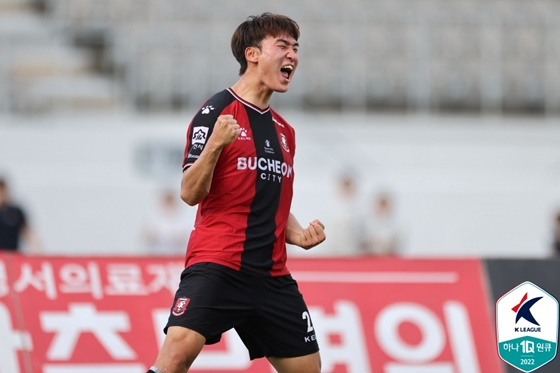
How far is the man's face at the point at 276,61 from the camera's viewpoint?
20.5 feet

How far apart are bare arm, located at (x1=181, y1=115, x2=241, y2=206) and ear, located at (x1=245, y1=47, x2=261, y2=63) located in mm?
524

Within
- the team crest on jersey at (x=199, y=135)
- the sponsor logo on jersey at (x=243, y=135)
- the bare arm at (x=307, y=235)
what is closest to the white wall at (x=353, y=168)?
the bare arm at (x=307, y=235)

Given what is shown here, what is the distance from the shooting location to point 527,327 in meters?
8.08

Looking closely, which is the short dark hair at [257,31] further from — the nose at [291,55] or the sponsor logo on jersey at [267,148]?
the sponsor logo on jersey at [267,148]

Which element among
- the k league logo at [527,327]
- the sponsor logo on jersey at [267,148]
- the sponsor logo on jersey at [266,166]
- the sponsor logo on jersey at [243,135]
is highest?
the sponsor logo on jersey at [243,135]

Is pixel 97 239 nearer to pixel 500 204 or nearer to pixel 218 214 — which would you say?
pixel 500 204

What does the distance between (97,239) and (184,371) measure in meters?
11.5

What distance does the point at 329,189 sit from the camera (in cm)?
1717

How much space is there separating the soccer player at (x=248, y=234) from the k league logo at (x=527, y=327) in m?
2.23

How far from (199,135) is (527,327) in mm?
3070

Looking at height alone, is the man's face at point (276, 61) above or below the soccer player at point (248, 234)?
above

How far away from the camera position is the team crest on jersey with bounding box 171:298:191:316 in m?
6.05

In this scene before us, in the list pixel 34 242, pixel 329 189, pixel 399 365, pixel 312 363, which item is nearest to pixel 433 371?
pixel 399 365

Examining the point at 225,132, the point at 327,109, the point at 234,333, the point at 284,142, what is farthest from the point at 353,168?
the point at 225,132
